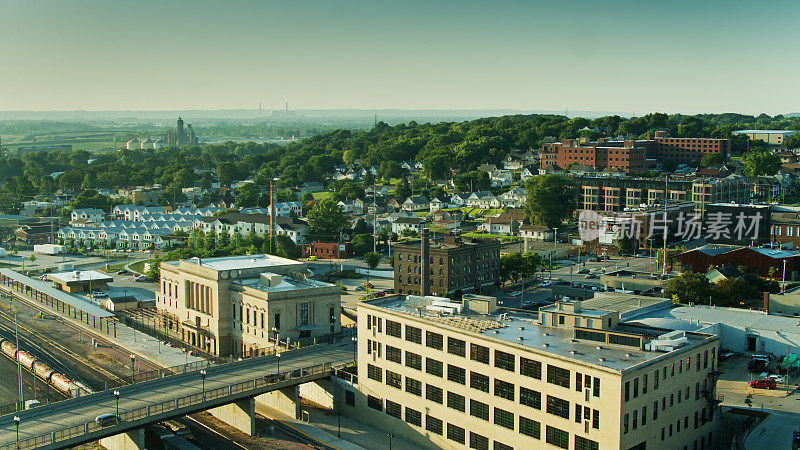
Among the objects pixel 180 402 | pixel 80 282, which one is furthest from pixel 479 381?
pixel 80 282

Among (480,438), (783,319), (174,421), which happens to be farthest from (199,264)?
(783,319)

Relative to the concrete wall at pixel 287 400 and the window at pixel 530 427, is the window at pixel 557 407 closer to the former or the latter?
the window at pixel 530 427

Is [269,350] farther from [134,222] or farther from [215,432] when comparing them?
[134,222]

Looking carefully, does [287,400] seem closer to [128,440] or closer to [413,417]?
[413,417]

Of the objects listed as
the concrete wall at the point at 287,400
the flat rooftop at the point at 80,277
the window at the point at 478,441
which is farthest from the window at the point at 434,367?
the flat rooftop at the point at 80,277

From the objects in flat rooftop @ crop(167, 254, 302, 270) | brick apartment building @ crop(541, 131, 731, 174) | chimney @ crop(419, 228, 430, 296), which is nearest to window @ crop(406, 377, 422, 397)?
flat rooftop @ crop(167, 254, 302, 270)

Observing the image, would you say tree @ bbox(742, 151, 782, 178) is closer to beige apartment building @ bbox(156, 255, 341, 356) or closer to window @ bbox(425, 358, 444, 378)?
beige apartment building @ bbox(156, 255, 341, 356)
